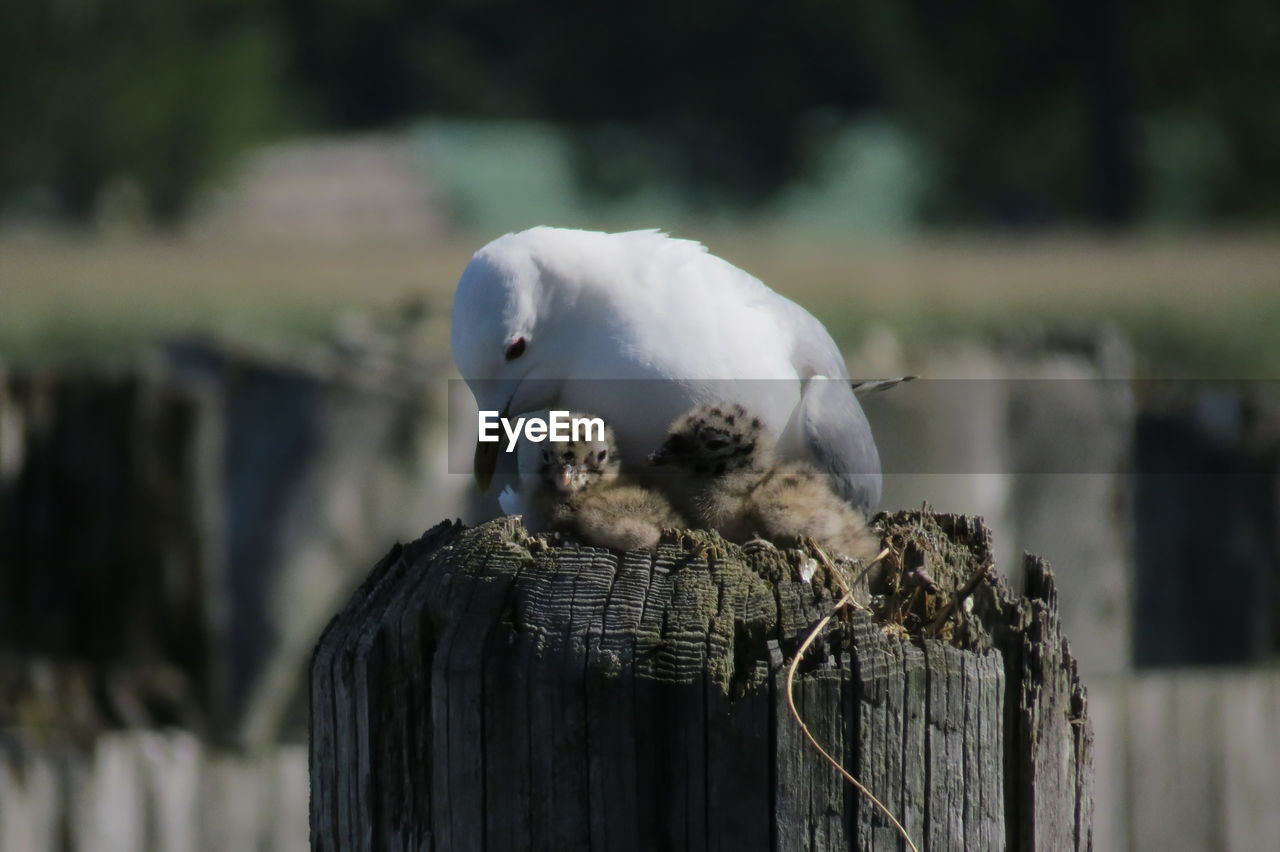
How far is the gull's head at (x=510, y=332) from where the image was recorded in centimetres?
284

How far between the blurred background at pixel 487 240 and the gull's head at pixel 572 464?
2.31 m

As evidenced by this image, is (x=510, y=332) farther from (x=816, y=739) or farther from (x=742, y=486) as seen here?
(x=816, y=739)

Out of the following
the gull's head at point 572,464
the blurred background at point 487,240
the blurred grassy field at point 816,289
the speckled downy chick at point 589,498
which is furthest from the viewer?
the blurred grassy field at point 816,289

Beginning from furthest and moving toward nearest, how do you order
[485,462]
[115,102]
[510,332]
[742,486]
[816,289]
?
1. [115,102]
2. [816,289]
3. [510,332]
4. [485,462]
5. [742,486]

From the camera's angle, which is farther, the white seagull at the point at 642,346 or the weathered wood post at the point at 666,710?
the white seagull at the point at 642,346

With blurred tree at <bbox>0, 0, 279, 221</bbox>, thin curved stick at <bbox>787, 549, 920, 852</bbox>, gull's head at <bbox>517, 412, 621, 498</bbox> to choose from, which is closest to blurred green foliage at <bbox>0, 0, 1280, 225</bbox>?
blurred tree at <bbox>0, 0, 279, 221</bbox>

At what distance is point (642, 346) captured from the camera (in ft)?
9.28

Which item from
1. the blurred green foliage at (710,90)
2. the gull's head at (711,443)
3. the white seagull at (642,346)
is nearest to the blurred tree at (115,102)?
the blurred green foliage at (710,90)

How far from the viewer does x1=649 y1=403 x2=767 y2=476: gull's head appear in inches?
90.7

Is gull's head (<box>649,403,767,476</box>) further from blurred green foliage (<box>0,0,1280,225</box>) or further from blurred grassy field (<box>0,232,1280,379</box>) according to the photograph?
blurred green foliage (<box>0,0,1280,225</box>)

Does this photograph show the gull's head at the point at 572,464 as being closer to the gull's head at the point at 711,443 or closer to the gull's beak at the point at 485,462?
the gull's head at the point at 711,443

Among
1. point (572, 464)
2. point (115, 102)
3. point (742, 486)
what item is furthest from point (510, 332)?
point (115, 102)

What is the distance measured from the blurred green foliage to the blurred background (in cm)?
10

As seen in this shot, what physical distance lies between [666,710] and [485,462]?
43.1 inches
